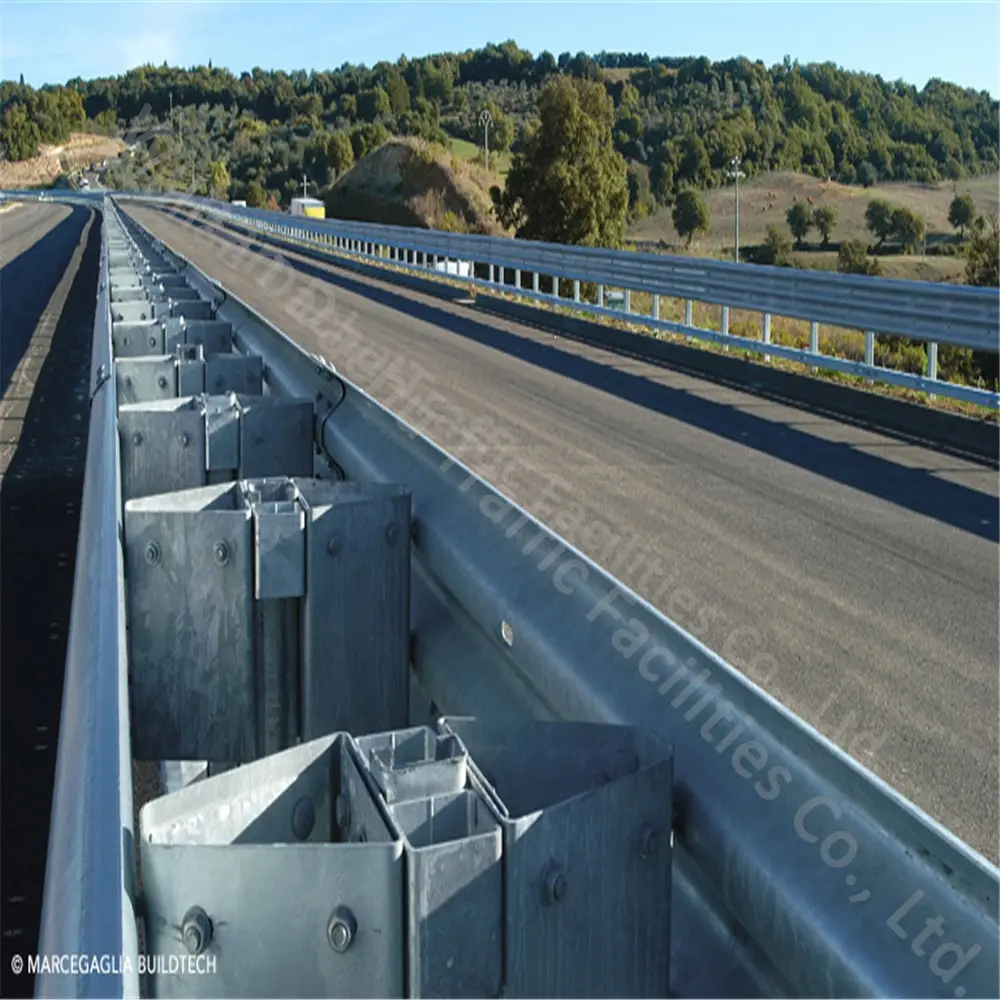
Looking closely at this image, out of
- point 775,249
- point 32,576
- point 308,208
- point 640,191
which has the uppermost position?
point 640,191

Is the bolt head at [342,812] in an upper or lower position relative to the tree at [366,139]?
lower

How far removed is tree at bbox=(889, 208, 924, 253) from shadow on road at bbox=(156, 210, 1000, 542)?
118 meters

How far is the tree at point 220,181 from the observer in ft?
509

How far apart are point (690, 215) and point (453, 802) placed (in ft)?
421

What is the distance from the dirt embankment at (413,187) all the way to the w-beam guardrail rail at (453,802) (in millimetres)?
85394

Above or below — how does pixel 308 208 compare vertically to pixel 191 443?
above

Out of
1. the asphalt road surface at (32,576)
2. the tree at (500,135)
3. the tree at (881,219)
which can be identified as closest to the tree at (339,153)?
the tree at (500,135)

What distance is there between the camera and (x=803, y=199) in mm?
143625

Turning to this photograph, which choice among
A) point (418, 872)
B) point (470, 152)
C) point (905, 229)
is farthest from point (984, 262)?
point (470, 152)

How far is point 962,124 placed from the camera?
151000mm

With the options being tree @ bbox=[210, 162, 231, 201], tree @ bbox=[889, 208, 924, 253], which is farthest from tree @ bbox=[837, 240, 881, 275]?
tree @ bbox=[210, 162, 231, 201]

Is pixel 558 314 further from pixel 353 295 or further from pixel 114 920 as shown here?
pixel 114 920

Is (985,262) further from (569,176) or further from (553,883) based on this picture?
(553,883)

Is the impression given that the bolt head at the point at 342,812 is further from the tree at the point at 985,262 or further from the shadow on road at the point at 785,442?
the tree at the point at 985,262
